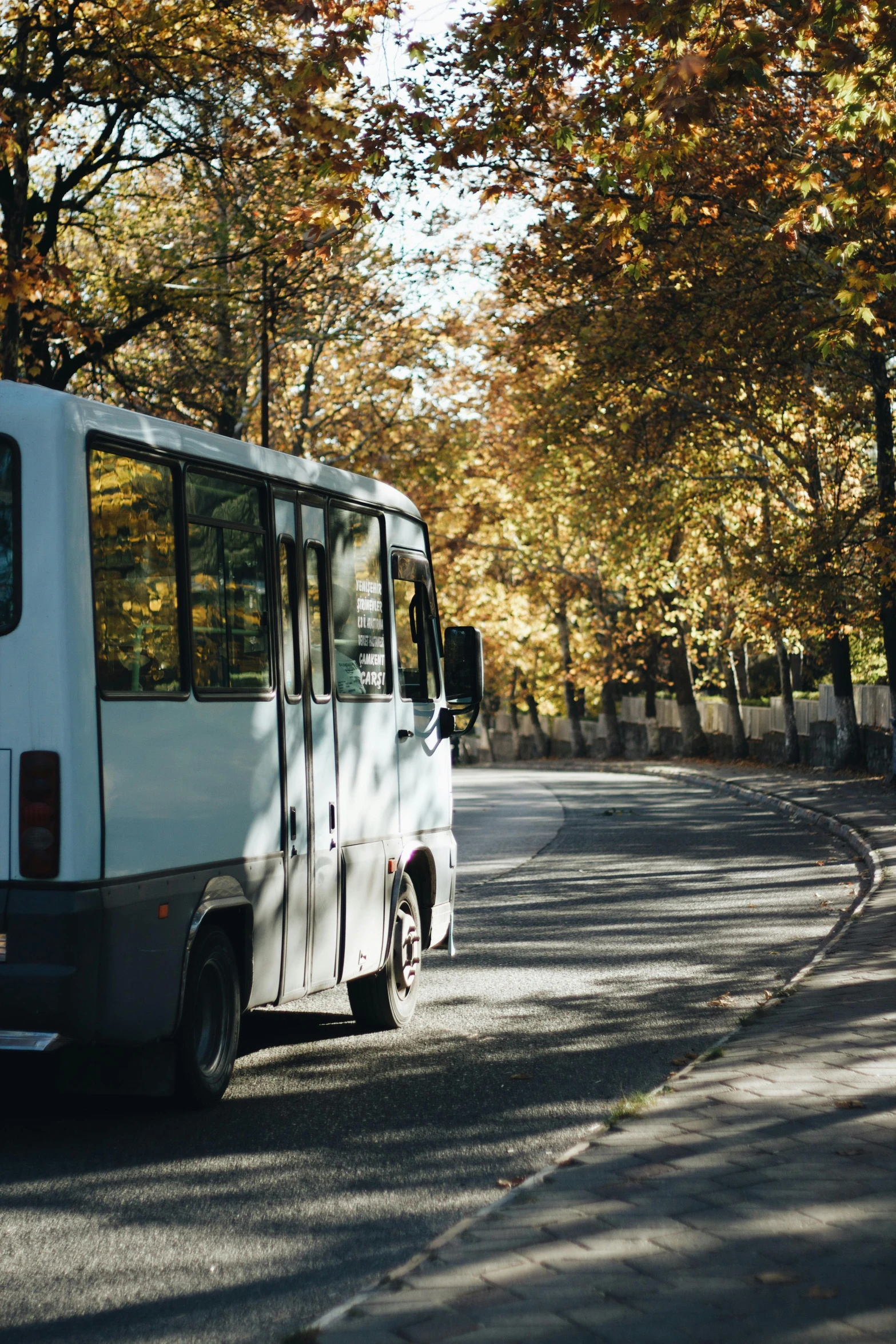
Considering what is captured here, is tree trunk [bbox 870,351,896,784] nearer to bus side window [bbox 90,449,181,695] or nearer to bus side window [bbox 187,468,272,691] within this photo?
bus side window [bbox 187,468,272,691]

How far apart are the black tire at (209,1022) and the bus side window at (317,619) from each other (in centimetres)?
150

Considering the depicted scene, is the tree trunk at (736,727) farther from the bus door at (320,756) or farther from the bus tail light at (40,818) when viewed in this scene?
the bus tail light at (40,818)

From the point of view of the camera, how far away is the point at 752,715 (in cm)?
4416

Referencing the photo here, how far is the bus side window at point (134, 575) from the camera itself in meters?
6.22

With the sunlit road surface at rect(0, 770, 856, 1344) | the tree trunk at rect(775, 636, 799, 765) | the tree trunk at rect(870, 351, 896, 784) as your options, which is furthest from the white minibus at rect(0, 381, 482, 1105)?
the tree trunk at rect(775, 636, 799, 765)

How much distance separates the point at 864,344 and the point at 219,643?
1776 centimetres

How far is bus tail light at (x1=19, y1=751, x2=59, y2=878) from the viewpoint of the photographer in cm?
588

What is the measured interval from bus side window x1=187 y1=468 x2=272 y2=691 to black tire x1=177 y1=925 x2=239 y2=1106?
109 cm

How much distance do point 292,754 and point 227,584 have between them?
36.3 inches

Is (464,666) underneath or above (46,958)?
above

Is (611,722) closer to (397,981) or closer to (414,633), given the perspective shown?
(414,633)

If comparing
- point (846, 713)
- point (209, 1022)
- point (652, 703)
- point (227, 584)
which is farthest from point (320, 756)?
point (652, 703)

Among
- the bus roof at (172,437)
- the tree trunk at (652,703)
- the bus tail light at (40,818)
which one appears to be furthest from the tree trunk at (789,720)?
the bus tail light at (40,818)

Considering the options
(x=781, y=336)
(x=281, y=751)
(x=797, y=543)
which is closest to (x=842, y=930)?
(x=281, y=751)
